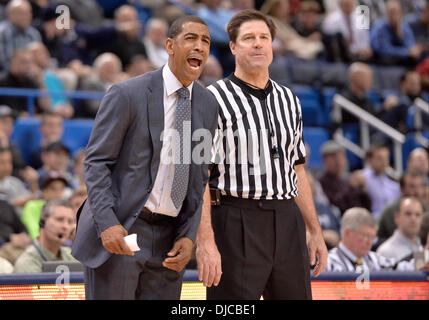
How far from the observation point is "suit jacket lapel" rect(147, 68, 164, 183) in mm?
2982

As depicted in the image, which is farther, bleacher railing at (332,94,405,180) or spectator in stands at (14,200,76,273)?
bleacher railing at (332,94,405,180)

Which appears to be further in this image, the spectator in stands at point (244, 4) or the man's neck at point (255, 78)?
the spectator in stands at point (244, 4)

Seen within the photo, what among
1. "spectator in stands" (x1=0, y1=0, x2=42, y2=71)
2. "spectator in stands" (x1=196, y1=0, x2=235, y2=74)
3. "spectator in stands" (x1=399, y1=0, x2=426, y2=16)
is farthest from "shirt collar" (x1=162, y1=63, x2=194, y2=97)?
"spectator in stands" (x1=399, y1=0, x2=426, y2=16)

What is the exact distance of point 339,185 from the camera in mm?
8102

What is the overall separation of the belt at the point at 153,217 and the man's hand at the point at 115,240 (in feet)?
0.52

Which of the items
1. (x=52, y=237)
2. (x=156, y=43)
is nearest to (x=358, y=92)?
(x=156, y=43)

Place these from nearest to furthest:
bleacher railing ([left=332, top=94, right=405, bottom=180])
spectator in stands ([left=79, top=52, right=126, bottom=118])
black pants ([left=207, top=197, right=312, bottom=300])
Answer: black pants ([left=207, top=197, right=312, bottom=300])
spectator in stands ([left=79, top=52, right=126, bottom=118])
bleacher railing ([left=332, top=94, right=405, bottom=180])

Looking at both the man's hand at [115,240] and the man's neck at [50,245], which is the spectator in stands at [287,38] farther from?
the man's hand at [115,240]

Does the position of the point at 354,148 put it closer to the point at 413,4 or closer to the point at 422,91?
the point at 422,91

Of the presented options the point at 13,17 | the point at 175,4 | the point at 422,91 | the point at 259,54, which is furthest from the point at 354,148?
the point at 259,54

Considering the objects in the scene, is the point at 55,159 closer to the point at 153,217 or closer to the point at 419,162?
the point at 419,162

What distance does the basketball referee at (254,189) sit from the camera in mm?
3348

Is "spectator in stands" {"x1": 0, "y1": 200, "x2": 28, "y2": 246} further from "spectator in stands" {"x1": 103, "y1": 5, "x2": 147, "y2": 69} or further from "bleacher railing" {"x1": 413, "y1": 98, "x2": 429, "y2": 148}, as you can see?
"bleacher railing" {"x1": 413, "y1": 98, "x2": 429, "y2": 148}

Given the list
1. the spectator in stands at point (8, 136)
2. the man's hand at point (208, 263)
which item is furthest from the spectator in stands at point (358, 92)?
the man's hand at point (208, 263)
